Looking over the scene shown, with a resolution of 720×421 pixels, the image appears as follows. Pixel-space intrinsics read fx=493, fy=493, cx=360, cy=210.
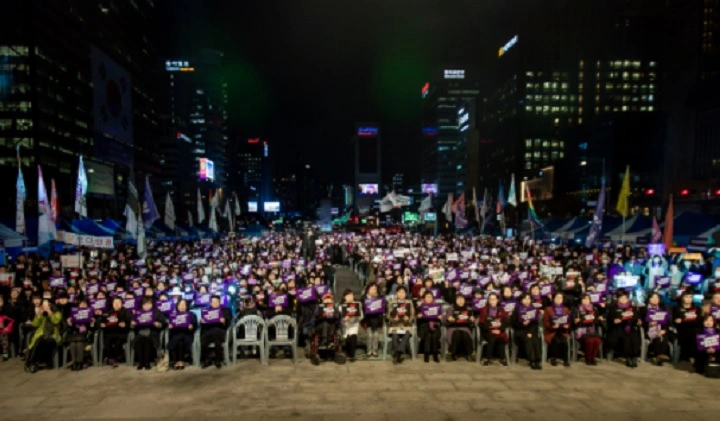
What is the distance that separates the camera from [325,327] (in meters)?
11.4

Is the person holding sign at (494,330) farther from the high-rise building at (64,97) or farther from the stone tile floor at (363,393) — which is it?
the high-rise building at (64,97)

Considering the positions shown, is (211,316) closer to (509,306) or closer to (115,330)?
(115,330)

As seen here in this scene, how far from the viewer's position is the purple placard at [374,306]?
1145 centimetres

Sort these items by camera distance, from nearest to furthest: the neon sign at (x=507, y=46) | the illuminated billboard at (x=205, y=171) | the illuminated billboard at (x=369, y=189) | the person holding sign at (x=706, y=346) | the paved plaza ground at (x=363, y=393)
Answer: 1. the paved plaza ground at (x=363, y=393)
2. the person holding sign at (x=706, y=346)
3. the illuminated billboard at (x=205, y=171)
4. the neon sign at (x=507, y=46)
5. the illuminated billboard at (x=369, y=189)

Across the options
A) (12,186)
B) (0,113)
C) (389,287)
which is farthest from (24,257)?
(0,113)

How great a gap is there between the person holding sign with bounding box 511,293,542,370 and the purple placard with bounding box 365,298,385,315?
300cm

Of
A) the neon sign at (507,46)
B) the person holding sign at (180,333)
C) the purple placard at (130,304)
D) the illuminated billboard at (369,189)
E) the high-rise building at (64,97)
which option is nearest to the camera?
the person holding sign at (180,333)

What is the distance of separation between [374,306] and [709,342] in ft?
22.5

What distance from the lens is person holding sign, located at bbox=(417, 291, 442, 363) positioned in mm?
11047

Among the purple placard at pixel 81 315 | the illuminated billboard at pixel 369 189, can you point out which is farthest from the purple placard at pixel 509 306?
the illuminated billboard at pixel 369 189

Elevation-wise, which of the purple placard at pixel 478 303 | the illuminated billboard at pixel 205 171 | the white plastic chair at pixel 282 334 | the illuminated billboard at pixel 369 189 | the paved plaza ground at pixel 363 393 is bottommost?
the paved plaza ground at pixel 363 393

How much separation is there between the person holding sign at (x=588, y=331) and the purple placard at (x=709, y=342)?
6.10 ft

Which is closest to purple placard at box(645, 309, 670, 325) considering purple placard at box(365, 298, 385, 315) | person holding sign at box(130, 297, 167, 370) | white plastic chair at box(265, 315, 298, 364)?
purple placard at box(365, 298, 385, 315)

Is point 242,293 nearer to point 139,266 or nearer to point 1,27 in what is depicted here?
point 139,266
